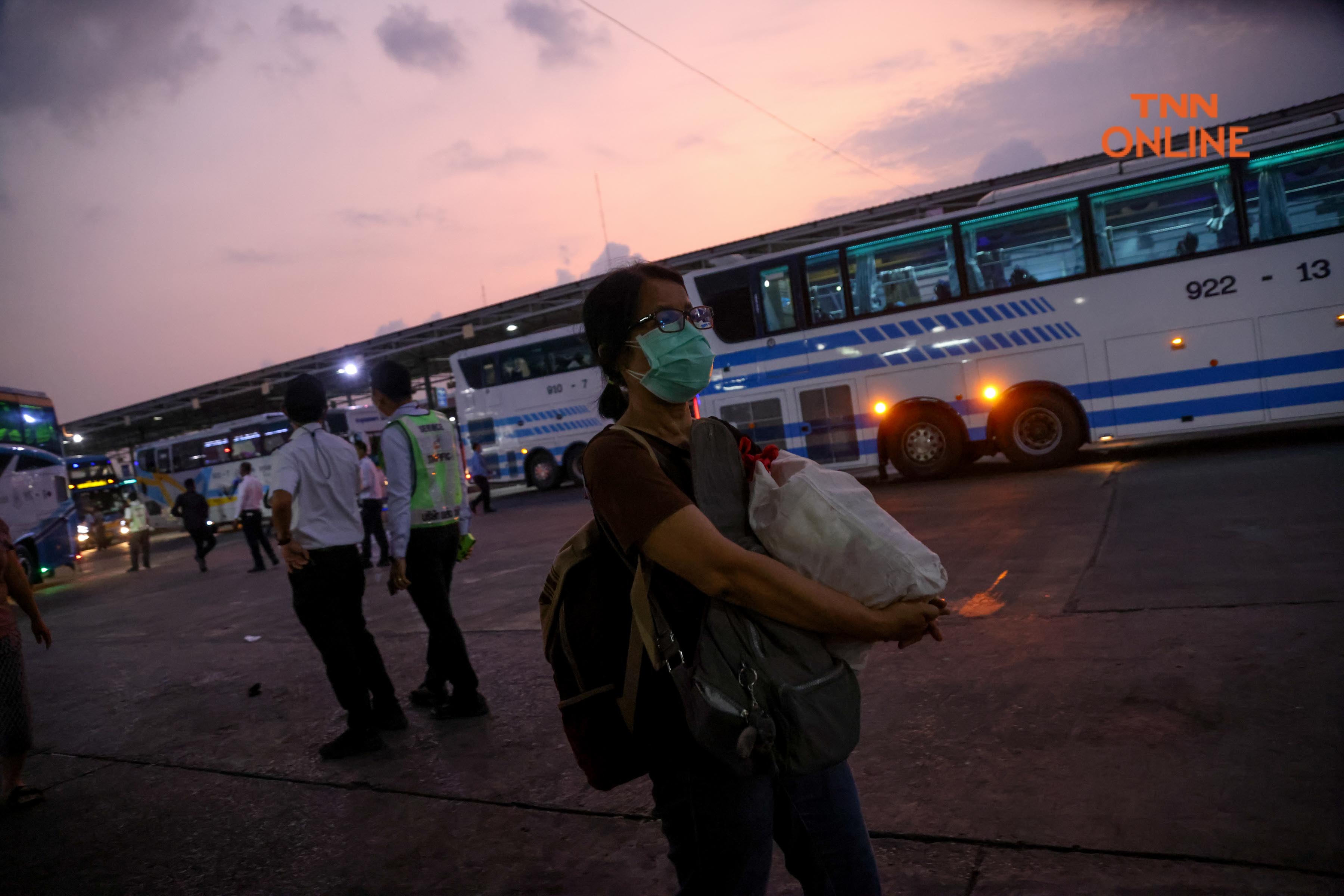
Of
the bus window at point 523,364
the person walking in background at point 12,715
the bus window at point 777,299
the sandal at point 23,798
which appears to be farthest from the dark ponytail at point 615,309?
the bus window at point 523,364

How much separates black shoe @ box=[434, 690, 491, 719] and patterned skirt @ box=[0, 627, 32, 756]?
1.82 metres

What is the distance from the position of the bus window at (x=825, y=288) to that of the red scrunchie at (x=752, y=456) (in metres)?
11.6

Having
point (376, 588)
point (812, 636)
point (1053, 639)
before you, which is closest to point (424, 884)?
point (812, 636)

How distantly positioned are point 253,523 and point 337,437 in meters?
10.3

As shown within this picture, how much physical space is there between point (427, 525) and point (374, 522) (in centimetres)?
770

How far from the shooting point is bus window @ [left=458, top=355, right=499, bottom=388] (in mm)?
21219

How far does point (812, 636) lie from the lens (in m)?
1.39

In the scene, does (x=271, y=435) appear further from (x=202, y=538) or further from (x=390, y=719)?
(x=390, y=719)

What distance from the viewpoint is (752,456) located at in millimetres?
1505

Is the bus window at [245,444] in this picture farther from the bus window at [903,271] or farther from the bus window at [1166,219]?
the bus window at [1166,219]

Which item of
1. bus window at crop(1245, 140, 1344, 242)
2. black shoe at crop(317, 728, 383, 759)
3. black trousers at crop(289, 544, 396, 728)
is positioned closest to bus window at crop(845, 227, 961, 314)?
bus window at crop(1245, 140, 1344, 242)

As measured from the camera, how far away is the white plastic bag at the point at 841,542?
4.49ft

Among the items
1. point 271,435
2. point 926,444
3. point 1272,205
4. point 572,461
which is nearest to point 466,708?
point 926,444

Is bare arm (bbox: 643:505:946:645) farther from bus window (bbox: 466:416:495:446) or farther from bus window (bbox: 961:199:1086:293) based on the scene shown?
bus window (bbox: 466:416:495:446)
